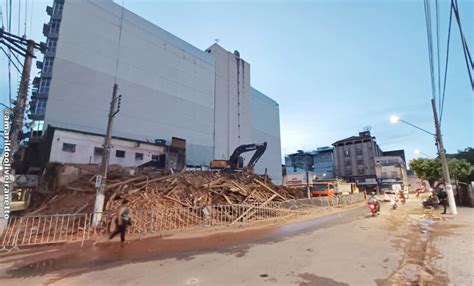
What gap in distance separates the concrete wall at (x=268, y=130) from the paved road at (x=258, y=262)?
4355 centimetres

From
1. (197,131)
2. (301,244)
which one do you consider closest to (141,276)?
(301,244)

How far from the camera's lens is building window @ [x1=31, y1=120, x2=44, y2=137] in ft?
95.5

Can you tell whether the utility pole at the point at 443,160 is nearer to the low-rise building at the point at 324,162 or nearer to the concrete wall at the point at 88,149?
the concrete wall at the point at 88,149

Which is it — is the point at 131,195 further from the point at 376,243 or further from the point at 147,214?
the point at 376,243

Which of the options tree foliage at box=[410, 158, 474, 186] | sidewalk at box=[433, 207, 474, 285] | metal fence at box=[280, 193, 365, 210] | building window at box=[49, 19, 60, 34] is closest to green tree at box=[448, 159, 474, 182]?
tree foliage at box=[410, 158, 474, 186]

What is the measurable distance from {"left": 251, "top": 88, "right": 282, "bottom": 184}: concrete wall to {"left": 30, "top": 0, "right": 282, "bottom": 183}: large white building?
0.48 metres

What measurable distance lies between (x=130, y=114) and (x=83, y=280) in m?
32.7

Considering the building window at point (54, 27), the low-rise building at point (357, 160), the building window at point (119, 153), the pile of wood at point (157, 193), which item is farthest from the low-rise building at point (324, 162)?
the building window at point (54, 27)

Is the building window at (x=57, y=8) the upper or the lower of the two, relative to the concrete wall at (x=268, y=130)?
upper

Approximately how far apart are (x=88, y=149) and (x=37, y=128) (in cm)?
906

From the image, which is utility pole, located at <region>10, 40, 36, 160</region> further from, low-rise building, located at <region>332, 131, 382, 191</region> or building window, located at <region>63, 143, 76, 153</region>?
low-rise building, located at <region>332, 131, 382, 191</region>

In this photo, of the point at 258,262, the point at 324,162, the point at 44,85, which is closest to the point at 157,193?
the point at 258,262

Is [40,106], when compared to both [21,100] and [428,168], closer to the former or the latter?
[21,100]

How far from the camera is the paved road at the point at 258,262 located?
5.43 meters
